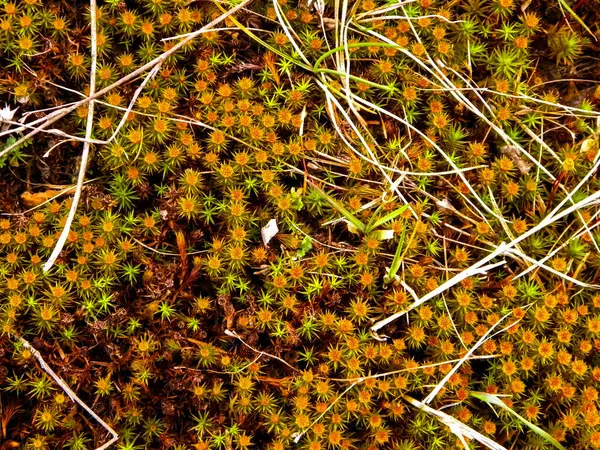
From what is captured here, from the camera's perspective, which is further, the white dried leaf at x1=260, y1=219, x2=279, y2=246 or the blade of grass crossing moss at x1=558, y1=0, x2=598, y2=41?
the blade of grass crossing moss at x1=558, y1=0, x2=598, y2=41

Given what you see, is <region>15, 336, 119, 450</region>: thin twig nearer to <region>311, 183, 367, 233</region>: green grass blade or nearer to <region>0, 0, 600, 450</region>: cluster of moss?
<region>0, 0, 600, 450</region>: cluster of moss

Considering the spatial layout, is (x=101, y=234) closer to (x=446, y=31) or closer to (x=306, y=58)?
(x=306, y=58)

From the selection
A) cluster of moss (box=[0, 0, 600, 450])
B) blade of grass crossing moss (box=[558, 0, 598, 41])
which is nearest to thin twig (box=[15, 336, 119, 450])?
cluster of moss (box=[0, 0, 600, 450])

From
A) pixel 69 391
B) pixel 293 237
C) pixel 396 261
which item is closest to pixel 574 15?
pixel 396 261

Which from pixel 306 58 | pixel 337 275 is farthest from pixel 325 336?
pixel 306 58

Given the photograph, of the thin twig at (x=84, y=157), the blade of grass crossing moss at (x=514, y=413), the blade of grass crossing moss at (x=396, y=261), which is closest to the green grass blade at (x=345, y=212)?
the blade of grass crossing moss at (x=396, y=261)

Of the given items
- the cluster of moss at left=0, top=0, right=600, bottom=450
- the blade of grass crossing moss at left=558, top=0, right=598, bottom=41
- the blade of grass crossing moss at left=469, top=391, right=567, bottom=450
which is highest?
the blade of grass crossing moss at left=558, top=0, right=598, bottom=41
